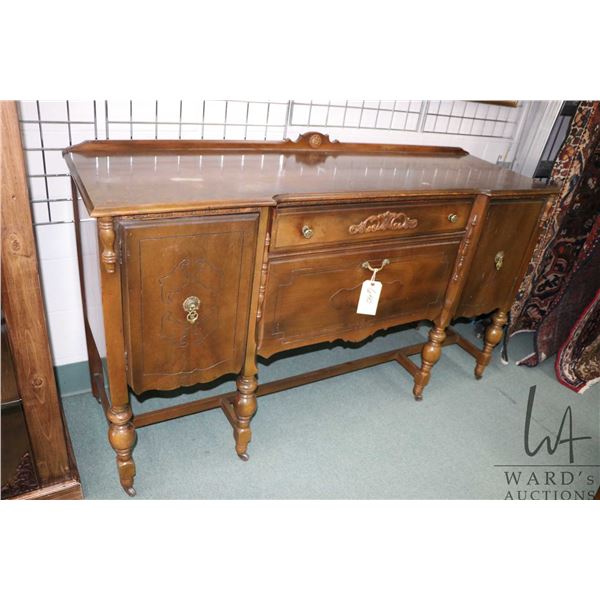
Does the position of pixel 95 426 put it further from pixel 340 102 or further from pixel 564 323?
pixel 564 323

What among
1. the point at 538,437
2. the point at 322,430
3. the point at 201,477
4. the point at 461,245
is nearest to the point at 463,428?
the point at 538,437

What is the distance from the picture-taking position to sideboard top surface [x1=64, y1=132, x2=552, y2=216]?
1.48m

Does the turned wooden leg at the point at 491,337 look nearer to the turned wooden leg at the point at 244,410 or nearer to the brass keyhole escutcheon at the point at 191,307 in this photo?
the turned wooden leg at the point at 244,410

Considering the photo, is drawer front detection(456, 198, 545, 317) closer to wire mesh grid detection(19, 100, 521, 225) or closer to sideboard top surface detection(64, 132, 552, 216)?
sideboard top surface detection(64, 132, 552, 216)

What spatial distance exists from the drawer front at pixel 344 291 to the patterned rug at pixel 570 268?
109 cm

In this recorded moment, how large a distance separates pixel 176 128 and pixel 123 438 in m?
1.26

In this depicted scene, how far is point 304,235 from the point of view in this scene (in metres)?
1.70

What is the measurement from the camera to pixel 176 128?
6.82 feet

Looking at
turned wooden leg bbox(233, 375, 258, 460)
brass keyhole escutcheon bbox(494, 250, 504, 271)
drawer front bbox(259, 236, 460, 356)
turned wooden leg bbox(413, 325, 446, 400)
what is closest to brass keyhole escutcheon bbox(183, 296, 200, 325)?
drawer front bbox(259, 236, 460, 356)

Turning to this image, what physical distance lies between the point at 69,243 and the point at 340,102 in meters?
1.41

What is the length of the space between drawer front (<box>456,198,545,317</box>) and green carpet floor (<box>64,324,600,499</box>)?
0.57m

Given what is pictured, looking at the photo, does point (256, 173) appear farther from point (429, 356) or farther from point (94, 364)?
point (429, 356)

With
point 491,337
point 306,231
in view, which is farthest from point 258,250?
point 491,337
